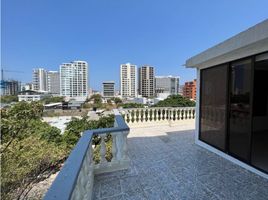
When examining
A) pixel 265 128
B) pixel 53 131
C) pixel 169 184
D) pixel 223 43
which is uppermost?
pixel 223 43

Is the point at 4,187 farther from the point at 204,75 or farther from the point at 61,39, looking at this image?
the point at 61,39

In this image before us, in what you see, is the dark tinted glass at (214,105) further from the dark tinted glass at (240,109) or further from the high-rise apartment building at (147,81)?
the high-rise apartment building at (147,81)

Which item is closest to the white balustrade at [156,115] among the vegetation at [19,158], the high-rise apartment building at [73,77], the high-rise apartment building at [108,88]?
the vegetation at [19,158]

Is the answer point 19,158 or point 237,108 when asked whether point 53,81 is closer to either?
point 19,158

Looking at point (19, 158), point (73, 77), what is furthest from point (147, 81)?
point (19, 158)

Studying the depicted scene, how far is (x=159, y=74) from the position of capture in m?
75.8

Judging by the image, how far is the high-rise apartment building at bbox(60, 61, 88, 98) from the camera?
63312 millimetres

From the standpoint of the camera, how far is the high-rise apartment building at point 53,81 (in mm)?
65625

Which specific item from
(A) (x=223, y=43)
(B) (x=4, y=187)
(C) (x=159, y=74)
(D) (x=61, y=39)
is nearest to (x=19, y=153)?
(B) (x=4, y=187)

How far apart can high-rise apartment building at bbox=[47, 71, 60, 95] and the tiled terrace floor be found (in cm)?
6982

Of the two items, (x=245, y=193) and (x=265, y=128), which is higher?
(x=265, y=128)

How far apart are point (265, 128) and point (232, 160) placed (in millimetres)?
2016

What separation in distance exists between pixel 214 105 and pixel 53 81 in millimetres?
71376

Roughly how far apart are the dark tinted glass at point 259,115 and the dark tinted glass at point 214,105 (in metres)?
0.58
